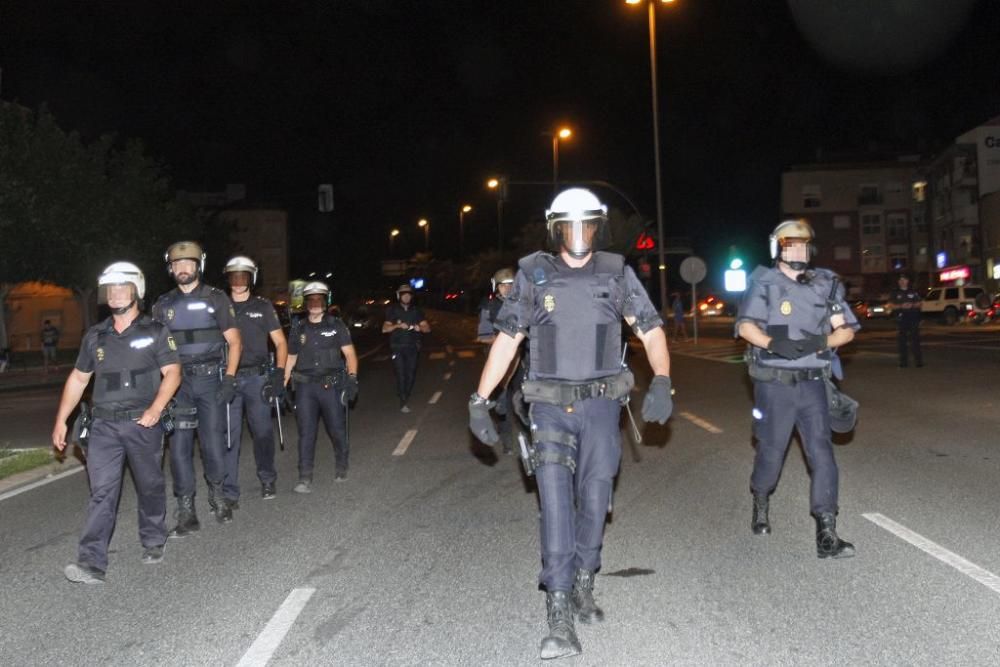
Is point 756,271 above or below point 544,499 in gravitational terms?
above

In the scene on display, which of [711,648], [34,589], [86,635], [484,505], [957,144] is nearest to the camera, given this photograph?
[711,648]

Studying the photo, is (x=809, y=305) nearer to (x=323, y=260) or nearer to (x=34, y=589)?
(x=34, y=589)

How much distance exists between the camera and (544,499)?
4699mm

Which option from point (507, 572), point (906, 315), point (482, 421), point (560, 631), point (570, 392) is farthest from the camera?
point (906, 315)

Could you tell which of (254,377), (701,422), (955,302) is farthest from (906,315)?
(955,302)

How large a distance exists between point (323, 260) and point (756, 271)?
10990 centimetres

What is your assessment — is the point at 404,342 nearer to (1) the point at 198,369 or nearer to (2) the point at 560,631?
(1) the point at 198,369

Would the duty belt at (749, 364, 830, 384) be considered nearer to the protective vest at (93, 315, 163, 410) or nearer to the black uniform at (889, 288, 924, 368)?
the protective vest at (93, 315, 163, 410)

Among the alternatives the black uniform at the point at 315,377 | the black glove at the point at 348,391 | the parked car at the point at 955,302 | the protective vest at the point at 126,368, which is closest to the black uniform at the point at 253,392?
the black uniform at the point at 315,377

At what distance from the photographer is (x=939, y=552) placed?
19.9ft

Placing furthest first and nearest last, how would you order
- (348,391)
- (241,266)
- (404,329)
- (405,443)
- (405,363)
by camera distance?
(405,363), (404,329), (405,443), (348,391), (241,266)

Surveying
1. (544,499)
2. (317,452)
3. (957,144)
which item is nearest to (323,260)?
(957,144)

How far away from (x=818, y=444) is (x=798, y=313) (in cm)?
81

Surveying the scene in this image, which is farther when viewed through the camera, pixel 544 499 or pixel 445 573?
pixel 445 573
